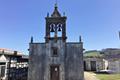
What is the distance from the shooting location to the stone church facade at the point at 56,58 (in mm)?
19469

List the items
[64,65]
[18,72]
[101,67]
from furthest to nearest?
[101,67]
[18,72]
[64,65]

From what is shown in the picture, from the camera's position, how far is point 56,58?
19.7 metres

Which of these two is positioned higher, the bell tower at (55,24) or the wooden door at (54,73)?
the bell tower at (55,24)

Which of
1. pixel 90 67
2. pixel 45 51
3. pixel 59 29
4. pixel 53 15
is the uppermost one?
pixel 53 15

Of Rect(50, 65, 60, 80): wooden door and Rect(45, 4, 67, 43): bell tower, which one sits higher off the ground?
Rect(45, 4, 67, 43): bell tower

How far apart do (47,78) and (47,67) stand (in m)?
1.21

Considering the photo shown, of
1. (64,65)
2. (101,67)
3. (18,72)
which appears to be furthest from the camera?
(101,67)

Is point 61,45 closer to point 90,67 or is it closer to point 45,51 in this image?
point 45,51

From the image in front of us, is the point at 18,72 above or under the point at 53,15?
under

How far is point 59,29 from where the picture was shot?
20453mm

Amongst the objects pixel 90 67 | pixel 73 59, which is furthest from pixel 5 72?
pixel 90 67

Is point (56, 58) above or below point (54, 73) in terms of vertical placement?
above

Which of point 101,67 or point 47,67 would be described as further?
point 101,67

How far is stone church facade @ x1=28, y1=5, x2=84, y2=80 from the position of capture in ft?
63.9
